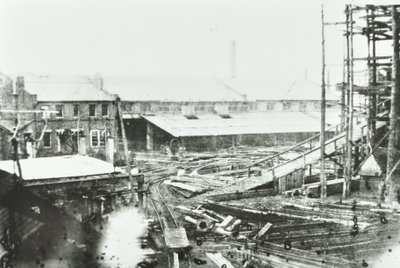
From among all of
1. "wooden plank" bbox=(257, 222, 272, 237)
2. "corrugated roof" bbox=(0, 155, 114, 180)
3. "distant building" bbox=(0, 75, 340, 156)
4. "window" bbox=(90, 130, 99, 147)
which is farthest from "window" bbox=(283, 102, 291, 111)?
"wooden plank" bbox=(257, 222, 272, 237)

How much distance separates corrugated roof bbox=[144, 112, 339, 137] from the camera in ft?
129

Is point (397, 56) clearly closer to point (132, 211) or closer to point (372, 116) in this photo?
point (372, 116)

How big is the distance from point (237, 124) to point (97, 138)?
12.8 m

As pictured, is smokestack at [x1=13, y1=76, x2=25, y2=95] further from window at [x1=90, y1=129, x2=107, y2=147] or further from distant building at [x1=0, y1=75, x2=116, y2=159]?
window at [x1=90, y1=129, x2=107, y2=147]

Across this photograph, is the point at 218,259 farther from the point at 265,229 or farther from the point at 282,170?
the point at 282,170

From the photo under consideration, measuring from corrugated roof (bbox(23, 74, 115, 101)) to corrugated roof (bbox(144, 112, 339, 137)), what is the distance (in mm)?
5304

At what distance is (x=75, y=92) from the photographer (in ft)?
135

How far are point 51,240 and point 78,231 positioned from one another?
1.12 m

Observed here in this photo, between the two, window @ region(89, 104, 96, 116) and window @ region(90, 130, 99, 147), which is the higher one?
window @ region(89, 104, 96, 116)

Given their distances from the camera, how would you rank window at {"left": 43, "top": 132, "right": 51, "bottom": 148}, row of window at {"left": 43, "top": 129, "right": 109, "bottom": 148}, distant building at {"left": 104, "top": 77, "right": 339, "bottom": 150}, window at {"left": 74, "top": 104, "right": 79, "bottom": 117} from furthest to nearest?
1. window at {"left": 74, "top": 104, "right": 79, "bottom": 117}
2. distant building at {"left": 104, "top": 77, "right": 339, "bottom": 150}
3. row of window at {"left": 43, "top": 129, "right": 109, "bottom": 148}
4. window at {"left": 43, "top": 132, "right": 51, "bottom": 148}

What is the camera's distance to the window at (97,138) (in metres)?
39.7

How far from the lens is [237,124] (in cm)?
4228

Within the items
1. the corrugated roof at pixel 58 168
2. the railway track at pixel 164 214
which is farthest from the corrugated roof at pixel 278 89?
the corrugated roof at pixel 58 168

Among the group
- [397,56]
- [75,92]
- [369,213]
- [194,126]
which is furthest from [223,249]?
[75,92]
